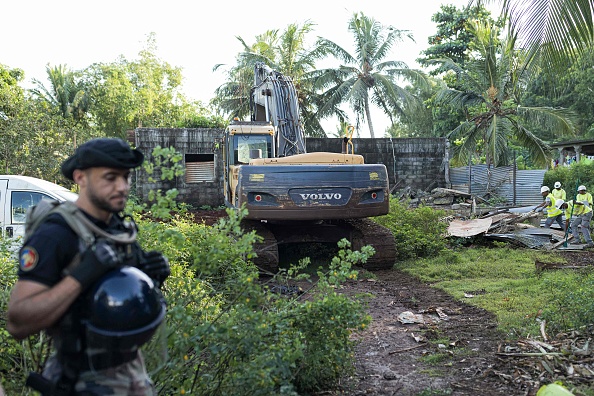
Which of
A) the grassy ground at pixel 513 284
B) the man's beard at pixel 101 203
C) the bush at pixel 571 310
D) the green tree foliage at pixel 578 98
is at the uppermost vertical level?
the green tree foliage at pixel 578 98

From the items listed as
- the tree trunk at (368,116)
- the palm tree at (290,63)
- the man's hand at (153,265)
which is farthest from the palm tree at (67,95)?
the man's hand at (153,265)

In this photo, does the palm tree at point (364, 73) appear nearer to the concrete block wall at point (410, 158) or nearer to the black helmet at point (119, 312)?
the concrete block wall at point (410, 158)

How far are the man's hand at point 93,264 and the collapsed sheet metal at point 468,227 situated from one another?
11.6m

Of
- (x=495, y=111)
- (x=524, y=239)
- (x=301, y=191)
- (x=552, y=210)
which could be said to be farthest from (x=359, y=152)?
(x=301, y=191)

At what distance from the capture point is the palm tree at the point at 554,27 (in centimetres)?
765

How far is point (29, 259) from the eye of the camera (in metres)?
2.19

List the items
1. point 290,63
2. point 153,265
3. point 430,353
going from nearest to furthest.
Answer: point 153,265 < point 430,353 < point 290,63

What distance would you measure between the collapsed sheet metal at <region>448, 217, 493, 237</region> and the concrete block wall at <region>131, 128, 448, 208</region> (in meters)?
9.86

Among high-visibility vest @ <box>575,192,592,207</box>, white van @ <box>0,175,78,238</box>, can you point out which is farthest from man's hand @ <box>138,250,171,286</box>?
high-visibility vest @ <box>575,192,592,207</box>

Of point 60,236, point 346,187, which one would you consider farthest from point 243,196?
point 60,236

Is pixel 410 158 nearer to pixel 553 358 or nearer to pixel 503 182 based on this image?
pixel 503 182

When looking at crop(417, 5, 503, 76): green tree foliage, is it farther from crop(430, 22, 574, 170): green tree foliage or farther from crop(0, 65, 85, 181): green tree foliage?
crop(0, 65, 85, 181): green tree foliage

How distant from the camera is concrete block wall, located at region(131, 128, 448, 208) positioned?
21531 millimetres

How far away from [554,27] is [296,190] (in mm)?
4314
